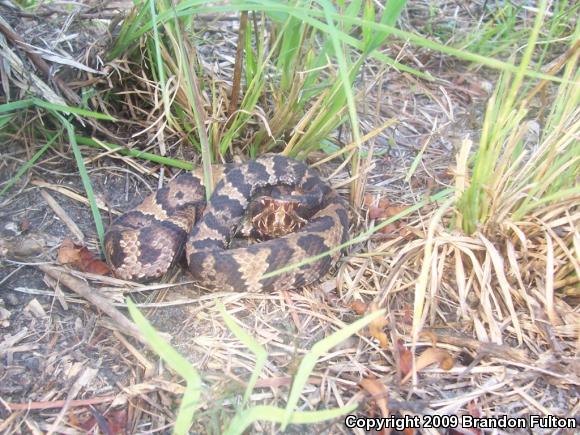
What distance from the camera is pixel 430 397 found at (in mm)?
2500

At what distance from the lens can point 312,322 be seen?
2945mm

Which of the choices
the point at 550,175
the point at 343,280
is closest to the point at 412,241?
the point at 343,280

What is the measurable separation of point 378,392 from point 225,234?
4.95ft

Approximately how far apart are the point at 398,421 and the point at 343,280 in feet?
3.03

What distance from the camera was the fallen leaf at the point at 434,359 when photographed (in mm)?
2561

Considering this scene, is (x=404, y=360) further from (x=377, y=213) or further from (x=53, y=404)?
(x=53, y=404)

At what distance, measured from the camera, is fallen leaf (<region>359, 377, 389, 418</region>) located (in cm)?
233

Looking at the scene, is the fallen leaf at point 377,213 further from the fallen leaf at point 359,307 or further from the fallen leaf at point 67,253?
the fallen leaf at point 67,253

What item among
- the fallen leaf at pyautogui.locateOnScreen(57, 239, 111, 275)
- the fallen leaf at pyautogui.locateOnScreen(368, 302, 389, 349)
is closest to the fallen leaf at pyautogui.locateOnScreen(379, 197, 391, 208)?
the fallen leaf at pyautogui.locateOnScreen(368, 302, 389, 349)

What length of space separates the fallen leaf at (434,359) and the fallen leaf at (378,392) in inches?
8.3

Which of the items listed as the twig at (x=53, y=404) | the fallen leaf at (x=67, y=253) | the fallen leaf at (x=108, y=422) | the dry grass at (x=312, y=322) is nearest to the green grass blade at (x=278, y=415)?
the dry grass at (x=312, y=322)

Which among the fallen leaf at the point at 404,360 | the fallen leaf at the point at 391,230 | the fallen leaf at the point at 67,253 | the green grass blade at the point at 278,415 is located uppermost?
the green grass blade at the point at 278,415

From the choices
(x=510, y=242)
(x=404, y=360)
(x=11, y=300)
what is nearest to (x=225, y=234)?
(x=11, y=300)

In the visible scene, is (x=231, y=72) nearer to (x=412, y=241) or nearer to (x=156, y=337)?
(x=412, y=241)
